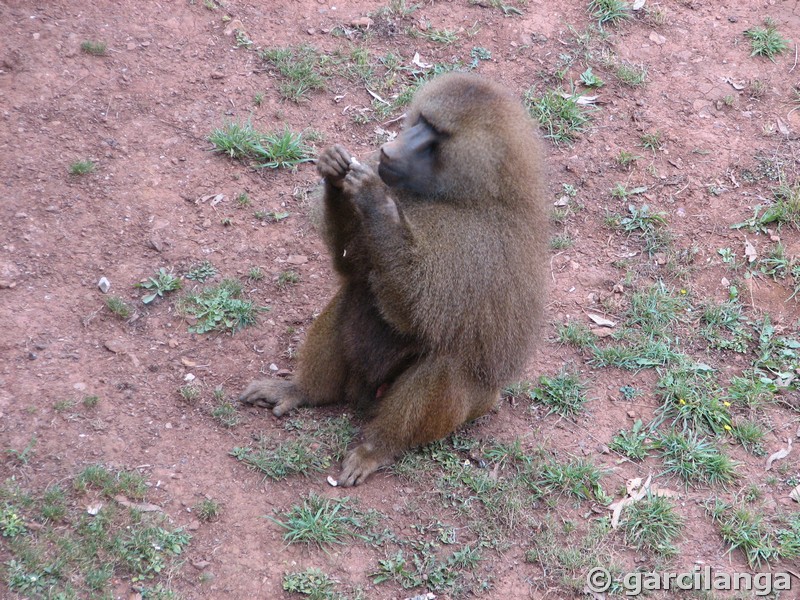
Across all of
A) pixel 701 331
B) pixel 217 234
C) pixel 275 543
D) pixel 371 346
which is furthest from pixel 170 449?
pixel 701 331

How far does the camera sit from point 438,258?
176 inches

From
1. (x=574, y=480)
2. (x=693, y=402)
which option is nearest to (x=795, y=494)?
(x=693, y=402)

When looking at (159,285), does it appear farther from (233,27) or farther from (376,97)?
(233,27)

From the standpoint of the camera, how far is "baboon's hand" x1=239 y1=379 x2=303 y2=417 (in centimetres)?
527

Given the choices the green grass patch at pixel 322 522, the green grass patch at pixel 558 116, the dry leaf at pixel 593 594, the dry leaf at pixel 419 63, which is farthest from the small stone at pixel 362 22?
the dry leaf at pixel 593 594

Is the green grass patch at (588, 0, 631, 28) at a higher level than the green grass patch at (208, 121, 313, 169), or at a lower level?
higher

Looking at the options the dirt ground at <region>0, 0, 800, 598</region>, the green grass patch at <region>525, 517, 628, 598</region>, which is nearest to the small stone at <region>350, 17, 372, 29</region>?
the dirt ground at <region>0, 0, 800, 598</region>

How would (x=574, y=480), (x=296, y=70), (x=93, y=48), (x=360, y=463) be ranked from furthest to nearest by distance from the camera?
(x=296, y=70), (x=93, y=48), (x=574, y=480), (x=360, y=463)

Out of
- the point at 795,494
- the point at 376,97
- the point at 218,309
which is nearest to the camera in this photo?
the point at 795,494

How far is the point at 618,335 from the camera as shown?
6.25 m

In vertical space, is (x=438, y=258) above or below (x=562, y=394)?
above

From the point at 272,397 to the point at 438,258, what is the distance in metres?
1.52

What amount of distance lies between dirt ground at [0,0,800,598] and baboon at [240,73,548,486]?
0.55m

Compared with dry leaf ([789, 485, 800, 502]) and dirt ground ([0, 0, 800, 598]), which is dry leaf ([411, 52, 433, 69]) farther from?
dry leaf ([789, 485, 800, 502])
